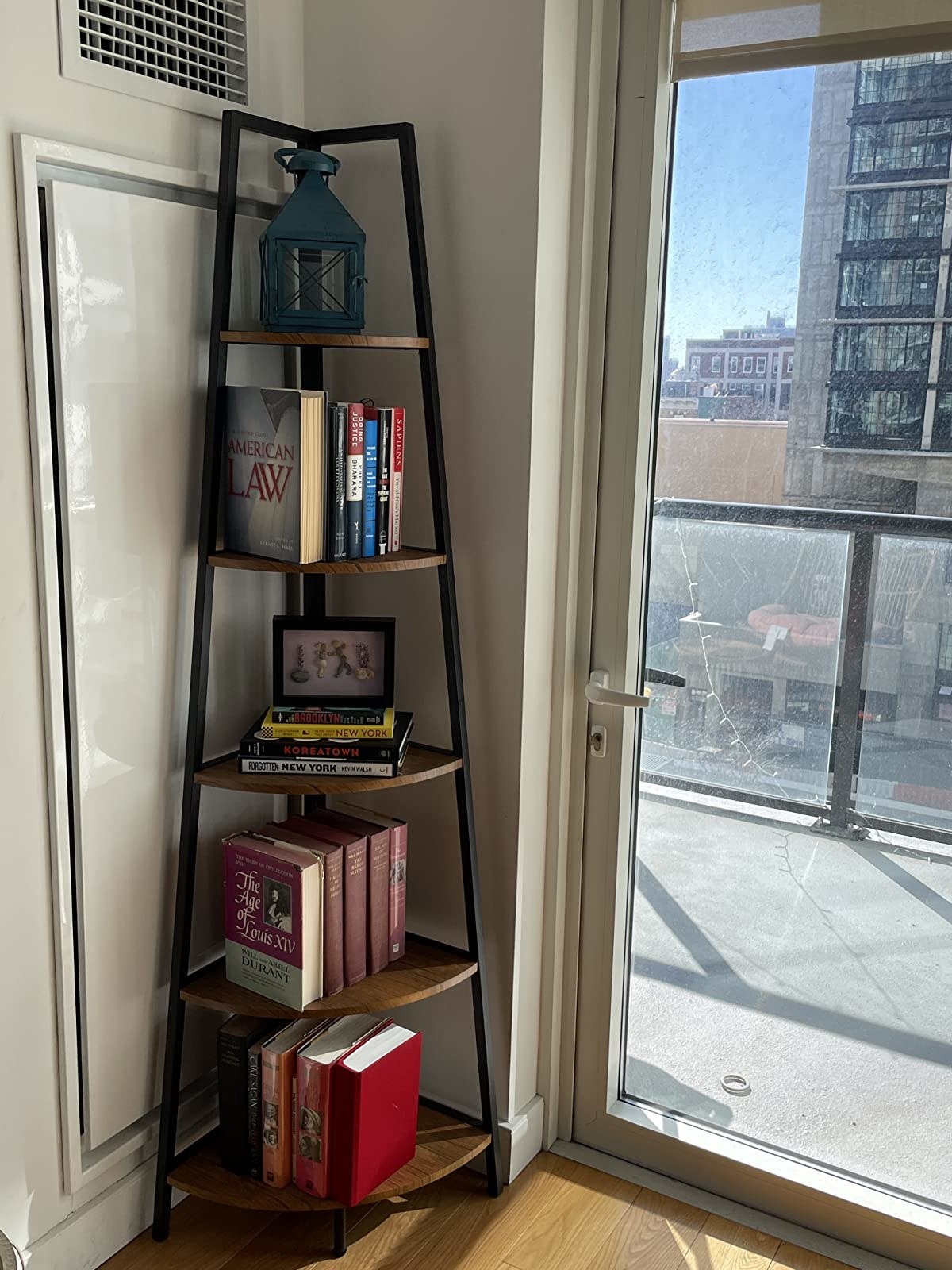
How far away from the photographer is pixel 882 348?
69.4 inches

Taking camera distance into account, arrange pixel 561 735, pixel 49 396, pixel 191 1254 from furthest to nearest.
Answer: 1. pixel 561 735
2. pixel 191 1254
3. pixel 49 396

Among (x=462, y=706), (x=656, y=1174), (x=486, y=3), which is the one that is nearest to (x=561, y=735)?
(x=462, y=706)

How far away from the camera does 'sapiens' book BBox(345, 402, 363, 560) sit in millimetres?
1756

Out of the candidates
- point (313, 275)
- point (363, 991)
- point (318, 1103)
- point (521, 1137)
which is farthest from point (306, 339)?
point (521, 1137)

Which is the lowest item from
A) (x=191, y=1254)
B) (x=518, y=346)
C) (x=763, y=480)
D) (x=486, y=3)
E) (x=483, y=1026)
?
(x=191, y=1254)

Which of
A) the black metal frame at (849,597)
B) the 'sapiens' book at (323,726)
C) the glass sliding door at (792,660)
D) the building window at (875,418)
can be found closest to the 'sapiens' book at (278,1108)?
the 'sapiens' book at (323,726)

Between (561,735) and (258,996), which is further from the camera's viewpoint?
(561,735)

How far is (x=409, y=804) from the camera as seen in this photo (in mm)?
2127

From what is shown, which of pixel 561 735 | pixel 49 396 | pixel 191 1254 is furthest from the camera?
pixel 561 735

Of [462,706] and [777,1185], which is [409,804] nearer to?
[462,706]

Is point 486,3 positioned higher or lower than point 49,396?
higher

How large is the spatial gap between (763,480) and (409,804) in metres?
0.83

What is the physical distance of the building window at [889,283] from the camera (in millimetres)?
1720

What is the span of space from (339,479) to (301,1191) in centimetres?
114
